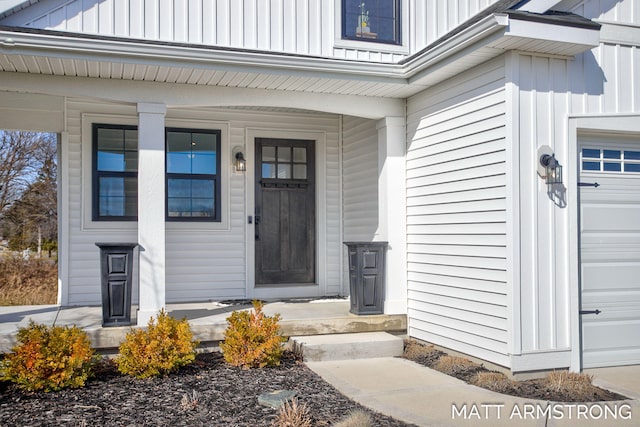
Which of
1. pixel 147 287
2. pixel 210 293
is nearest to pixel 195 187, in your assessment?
pixel 210 293

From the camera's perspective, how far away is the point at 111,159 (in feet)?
27.3

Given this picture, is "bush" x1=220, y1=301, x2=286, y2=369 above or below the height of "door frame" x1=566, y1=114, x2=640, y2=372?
below

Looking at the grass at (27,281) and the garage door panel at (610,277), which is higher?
the garage door panel at (610,277)

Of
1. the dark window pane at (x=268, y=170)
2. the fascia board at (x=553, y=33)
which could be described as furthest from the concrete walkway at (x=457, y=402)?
the dark window pane at (x=268, y=170)

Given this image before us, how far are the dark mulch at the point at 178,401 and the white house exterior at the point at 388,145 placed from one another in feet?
4.36

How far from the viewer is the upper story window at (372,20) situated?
25.1 feet

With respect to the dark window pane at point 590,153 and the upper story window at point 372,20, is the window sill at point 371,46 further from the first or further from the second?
the dark window pane at point 590,153

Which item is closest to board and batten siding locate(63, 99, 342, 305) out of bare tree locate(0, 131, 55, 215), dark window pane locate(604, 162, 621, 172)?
dark window pane locate(604, 162, 621, 172)

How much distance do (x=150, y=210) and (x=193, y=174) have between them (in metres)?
2.17

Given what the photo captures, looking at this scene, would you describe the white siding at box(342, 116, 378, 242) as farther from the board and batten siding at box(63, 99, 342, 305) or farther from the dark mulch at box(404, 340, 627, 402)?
the dark mulch at box(404, 340, 627, 402)

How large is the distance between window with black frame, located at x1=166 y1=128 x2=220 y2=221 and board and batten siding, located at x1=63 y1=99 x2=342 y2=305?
Result: 0.16 meters

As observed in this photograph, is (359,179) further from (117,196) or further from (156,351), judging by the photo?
(156,351)

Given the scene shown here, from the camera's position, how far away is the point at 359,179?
8.77m

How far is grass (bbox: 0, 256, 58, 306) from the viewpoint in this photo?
462 inches
